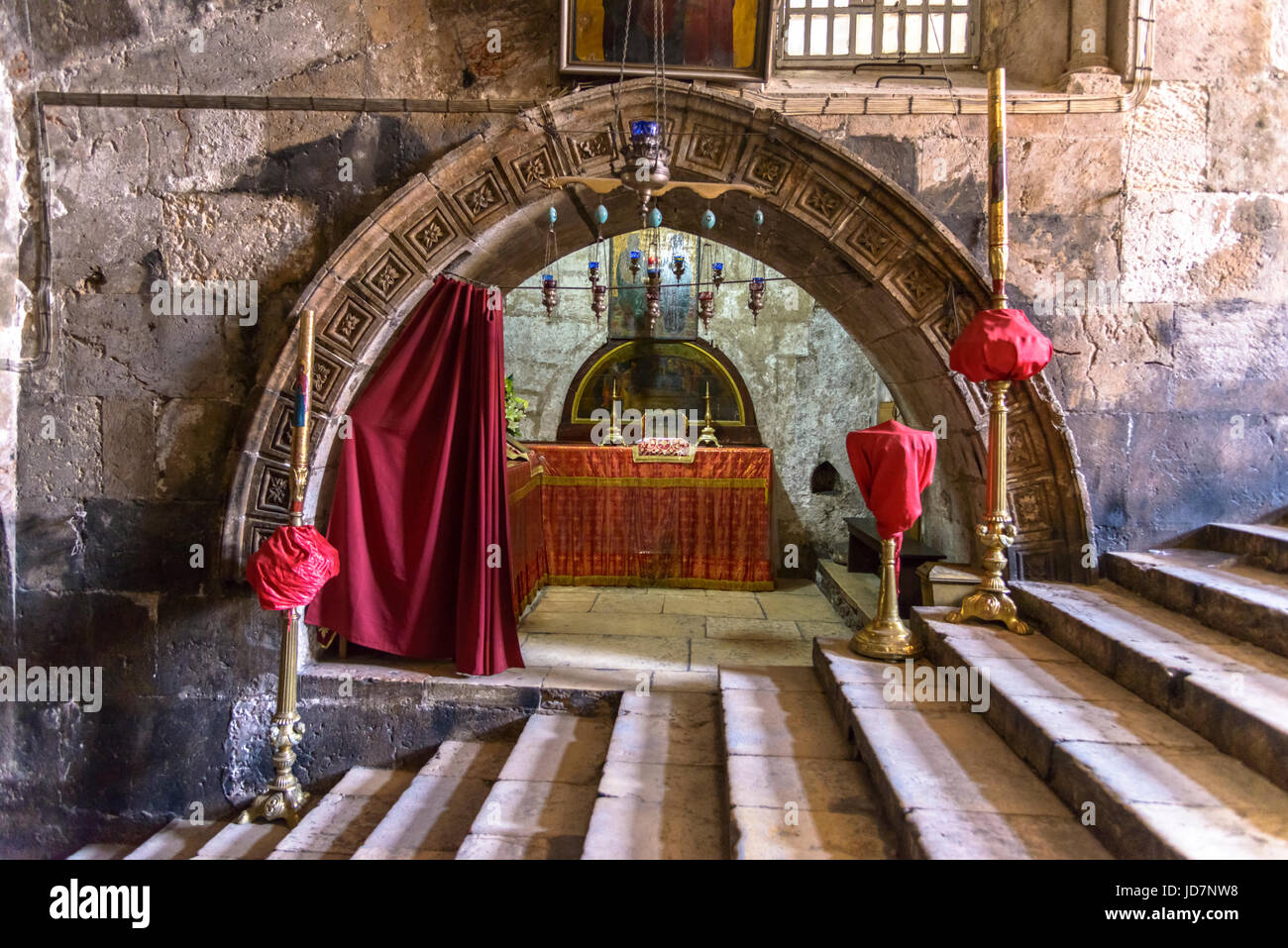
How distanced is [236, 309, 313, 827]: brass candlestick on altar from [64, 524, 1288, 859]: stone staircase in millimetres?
156

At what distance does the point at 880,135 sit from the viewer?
3.79m

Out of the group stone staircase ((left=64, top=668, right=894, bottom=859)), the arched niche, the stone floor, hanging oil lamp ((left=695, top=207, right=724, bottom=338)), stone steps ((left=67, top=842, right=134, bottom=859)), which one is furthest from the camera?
the arched niche

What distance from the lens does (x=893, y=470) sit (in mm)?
3354

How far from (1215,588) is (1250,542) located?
2.45ft

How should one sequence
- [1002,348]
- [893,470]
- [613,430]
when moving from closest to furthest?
[1002,348] < [893,470] < [613,430]

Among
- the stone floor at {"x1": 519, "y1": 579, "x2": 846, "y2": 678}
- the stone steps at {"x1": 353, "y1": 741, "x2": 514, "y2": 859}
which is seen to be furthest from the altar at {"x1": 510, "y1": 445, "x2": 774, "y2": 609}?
the stone steps at {"x1": 353, "y1": 741, "x2": 514, "y2": 859}

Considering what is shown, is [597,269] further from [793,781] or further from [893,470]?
[793,781]

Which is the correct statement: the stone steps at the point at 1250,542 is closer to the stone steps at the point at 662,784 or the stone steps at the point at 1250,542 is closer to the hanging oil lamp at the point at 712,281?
the stone steps at the point at 662,784

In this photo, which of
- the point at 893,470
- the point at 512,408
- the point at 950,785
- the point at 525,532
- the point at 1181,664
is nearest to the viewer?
the point at 950,785

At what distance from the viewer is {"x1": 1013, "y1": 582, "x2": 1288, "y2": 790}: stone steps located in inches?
84.7

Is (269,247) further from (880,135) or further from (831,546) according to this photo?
(831,546)

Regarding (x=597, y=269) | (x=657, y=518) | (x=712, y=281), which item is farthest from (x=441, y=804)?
(x=597, y=269)

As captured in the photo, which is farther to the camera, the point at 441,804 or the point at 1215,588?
the point at 441,804

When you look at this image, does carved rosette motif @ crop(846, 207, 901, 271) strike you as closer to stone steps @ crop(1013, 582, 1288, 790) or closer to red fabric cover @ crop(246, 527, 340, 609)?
stone steps @ crop(1013, 582, 1288, 790)
